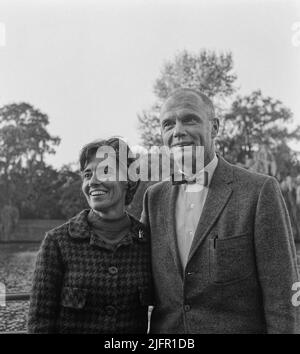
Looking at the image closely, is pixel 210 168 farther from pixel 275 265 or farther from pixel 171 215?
pixel 275 265

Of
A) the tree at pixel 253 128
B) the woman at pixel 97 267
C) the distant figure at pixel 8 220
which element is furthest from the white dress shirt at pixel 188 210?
the distant figure at pixel 8 220

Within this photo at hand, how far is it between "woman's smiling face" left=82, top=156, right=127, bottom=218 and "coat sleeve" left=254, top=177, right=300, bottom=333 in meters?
0.42

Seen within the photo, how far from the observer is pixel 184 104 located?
1437 millimetres

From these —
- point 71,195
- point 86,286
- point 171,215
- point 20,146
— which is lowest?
point 86,286

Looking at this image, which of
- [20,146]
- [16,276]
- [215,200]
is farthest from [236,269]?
[20,146]

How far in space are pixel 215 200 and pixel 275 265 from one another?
0.26m

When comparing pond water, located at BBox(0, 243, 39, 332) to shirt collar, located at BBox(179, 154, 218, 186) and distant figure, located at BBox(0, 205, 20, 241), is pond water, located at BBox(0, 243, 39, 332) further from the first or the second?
shirt collar, located at BBox(179, 154, 218, 186)

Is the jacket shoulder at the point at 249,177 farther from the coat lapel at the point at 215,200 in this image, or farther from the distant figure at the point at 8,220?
the distant figure at the point at 8,220

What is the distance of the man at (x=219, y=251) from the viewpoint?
4.27ft

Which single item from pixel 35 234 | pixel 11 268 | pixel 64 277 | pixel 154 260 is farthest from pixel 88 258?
pixel 35 234

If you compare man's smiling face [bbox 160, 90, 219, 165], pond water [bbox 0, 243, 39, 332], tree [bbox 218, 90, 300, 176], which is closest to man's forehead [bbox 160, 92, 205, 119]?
man's smiling face [bbox 160, 90, 219, 165]

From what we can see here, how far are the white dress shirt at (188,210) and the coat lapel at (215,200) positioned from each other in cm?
3
